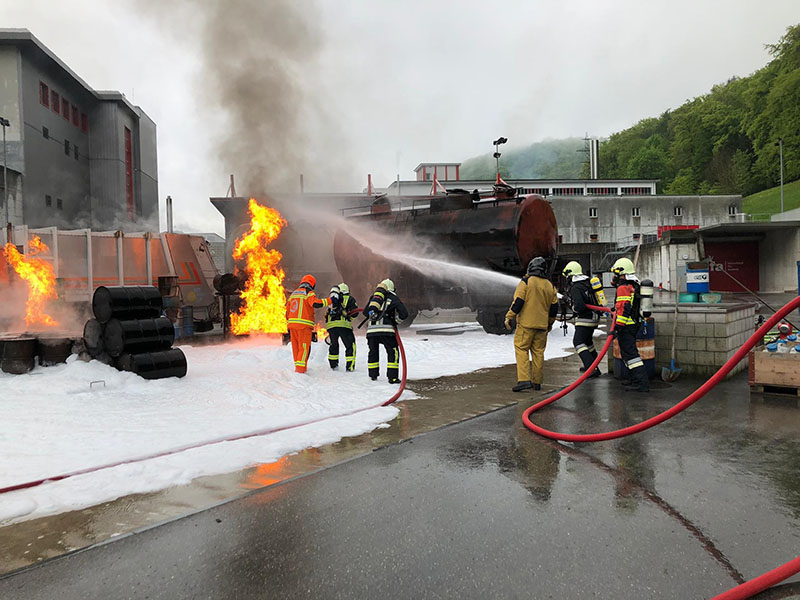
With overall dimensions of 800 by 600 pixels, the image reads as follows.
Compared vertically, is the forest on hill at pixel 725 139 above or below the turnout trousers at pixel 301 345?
above

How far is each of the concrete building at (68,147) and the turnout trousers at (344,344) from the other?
22210 mm

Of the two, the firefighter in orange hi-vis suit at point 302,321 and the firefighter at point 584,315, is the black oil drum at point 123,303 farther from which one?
the firefighter at point 584,315

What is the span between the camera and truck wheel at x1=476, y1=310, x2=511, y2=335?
1317cm

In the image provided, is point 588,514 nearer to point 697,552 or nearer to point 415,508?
point 697,552

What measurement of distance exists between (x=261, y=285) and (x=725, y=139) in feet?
232

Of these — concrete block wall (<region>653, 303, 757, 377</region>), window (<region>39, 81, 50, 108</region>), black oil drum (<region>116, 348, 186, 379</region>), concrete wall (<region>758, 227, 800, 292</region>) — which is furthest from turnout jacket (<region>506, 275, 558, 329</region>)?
window (<region>39, 81, 50, 108</region>)

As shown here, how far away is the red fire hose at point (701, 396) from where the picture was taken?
2349 mm

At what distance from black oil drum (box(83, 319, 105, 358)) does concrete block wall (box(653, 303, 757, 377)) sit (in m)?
7.70

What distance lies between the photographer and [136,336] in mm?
7156

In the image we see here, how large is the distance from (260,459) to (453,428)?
1904 millimetres

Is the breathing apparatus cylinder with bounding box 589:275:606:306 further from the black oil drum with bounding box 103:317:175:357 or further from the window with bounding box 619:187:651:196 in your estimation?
the window with bounding box 619:187:651:196

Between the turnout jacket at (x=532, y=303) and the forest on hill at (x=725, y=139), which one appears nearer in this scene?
the turnout jacket at (x=532, y=303)

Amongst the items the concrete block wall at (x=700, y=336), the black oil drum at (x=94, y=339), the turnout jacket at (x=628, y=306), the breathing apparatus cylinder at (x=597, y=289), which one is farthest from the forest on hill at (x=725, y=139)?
the black oil drum at (x=94, y=339)

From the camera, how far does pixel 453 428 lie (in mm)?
5367
